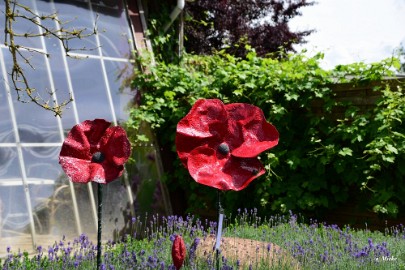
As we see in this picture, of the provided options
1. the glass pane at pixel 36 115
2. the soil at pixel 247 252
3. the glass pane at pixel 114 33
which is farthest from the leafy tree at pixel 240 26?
the soil at pixel 247 252

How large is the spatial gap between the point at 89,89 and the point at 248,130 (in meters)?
3.81

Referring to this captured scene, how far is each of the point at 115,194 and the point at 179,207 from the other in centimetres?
96

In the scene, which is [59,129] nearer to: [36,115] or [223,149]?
[36,115]

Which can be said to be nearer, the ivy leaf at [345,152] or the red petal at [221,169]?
the red petal at [221,169]

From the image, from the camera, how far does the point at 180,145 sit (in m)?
3.02

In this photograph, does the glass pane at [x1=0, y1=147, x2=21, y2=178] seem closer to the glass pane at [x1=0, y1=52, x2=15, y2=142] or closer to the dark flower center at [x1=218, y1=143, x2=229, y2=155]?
the glass pane at [x1=0, y1=52, x2=15, y2=142]

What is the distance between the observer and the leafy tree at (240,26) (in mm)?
12352

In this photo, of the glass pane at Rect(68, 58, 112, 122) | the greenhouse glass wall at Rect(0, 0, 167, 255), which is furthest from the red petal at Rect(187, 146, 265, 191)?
the glass pane at Rect(68, 58, 112, 122)

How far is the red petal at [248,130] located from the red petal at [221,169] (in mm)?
62

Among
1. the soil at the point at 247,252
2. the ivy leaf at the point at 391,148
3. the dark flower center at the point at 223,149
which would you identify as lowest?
the soil at the point at 247,252

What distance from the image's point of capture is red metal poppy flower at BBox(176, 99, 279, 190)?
2.93 metres

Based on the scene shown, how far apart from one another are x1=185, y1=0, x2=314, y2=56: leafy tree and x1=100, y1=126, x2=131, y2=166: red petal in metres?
9.00

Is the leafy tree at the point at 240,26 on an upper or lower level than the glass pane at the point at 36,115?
upper

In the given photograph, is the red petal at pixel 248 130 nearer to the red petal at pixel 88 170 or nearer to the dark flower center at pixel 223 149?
the dark flower center at pixel 223 149
